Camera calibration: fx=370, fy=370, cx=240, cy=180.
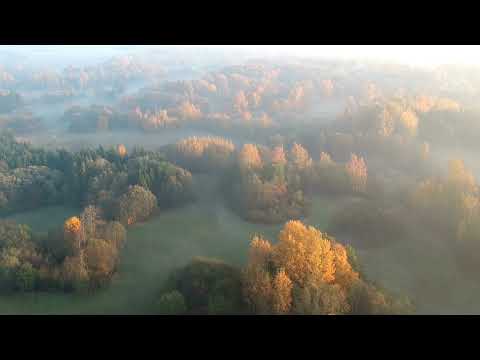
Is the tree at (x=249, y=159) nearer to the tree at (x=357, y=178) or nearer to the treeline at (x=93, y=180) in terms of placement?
the treeline at (x=93, y=180)

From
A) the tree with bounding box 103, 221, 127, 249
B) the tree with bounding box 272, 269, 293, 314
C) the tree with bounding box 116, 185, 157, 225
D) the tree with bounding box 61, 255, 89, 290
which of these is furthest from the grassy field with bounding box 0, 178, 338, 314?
the tree with bounding box 272, 269, 293, 314

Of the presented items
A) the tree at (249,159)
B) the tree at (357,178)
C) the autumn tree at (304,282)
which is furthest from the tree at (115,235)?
the tree at (357,178)

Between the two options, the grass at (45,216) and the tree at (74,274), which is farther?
the grass at (45,216)

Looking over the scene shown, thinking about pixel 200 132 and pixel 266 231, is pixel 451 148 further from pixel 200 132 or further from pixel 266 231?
pixel 200 132

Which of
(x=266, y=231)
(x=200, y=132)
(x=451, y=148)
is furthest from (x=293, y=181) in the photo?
(x=200, y=132)

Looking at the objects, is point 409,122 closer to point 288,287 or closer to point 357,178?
point 357,178
